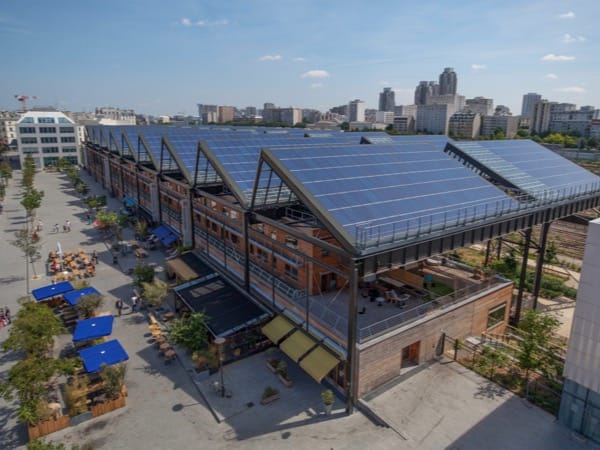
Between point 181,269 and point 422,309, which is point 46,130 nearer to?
point 181,269

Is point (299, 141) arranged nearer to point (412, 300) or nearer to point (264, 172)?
point (264, 172)

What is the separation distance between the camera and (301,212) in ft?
92.5

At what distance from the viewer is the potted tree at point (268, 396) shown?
21.1 metres

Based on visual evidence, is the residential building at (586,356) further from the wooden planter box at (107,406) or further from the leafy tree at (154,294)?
the leafy tree at (154,294)

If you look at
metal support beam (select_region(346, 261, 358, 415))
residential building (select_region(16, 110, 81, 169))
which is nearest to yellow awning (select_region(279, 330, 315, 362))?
metal support beam (select_region(346, 261, 358, 415))

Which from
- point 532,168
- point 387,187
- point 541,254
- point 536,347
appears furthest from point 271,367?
point 532,168

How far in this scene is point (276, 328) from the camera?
24.9m

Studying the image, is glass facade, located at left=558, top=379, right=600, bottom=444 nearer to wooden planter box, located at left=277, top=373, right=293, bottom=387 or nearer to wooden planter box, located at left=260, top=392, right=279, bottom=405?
wooden planter box, located at left=277, top=373, right=293, bottom=387

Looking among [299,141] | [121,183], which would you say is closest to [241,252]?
[299,141]

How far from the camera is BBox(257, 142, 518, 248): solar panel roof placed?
70.1 feet

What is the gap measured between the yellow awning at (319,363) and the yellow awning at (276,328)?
276cm

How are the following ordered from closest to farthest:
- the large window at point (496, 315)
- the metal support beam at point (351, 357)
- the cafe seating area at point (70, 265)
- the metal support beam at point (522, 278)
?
the metal support beam at point (351, 357) < the large window at point (496, 315) < the metal support beam at point (522, 278) < the cafe seating area at point (70, 265)

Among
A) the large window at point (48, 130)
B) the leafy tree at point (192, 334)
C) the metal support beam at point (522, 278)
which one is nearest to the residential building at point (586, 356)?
the metal support beam at point (522, 278)

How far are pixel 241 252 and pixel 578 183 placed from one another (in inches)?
1332
